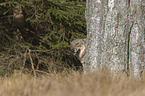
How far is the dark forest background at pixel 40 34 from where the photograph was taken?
6.82 metres

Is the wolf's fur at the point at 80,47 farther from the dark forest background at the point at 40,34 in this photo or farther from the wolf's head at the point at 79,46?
the dark forest background at the point at 40,34

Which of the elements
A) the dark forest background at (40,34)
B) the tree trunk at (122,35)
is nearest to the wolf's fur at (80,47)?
the dark forest background at (40,34)

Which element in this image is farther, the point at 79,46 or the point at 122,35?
the point at 79,46

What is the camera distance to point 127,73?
3.92 metres

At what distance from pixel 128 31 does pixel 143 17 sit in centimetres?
37

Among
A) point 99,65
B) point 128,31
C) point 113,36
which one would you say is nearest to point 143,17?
point 128,31

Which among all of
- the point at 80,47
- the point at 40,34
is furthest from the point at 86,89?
the point at 40,34

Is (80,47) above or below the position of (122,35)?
below

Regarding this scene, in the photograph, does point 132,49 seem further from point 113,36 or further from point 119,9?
point 119,9

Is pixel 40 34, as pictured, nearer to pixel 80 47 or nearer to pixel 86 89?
pixel 80 47

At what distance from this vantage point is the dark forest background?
22.4 feet

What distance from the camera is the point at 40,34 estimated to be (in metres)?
7.98

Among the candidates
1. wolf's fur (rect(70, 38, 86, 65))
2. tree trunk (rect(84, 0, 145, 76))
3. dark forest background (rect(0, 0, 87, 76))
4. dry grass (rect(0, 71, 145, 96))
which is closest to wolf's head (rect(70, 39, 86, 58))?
wolf's fur (rect(70, 38, 86, 65))

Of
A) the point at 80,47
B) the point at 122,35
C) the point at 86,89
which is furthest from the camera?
the point at 80,47
